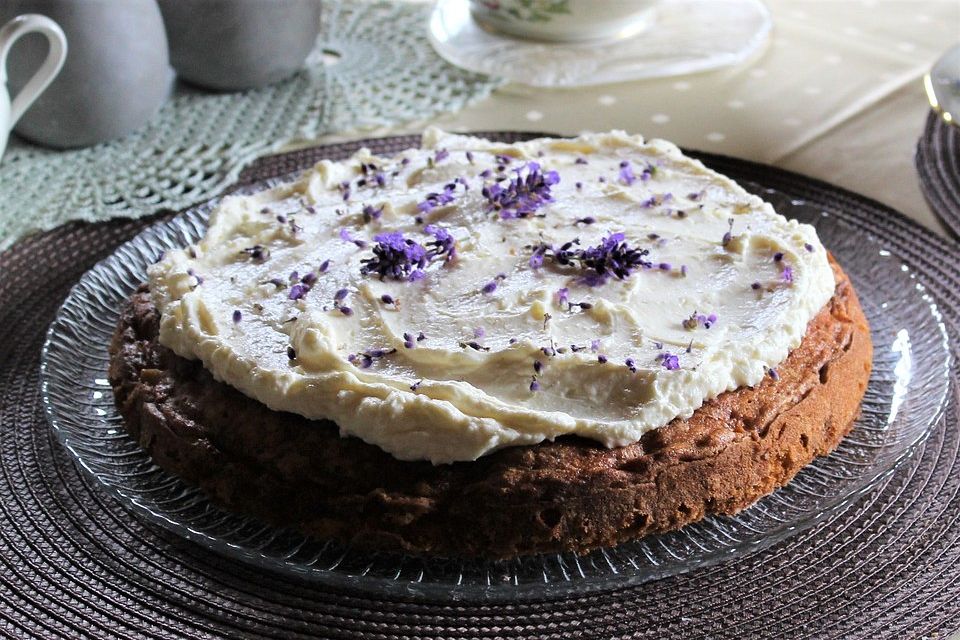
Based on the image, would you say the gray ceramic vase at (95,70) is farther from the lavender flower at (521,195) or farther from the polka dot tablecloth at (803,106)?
the lavender flower at (521,195)

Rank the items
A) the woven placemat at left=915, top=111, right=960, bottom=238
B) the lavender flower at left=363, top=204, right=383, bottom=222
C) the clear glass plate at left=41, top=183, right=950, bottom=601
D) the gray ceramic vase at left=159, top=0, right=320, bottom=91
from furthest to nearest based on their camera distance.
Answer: the gray ceramic vase at left=159, top=0, right=320, bottom=91 → the woven placemat at left=915, top=111, right=960, bottom=238 → the lavender flower at left=363, top=204, right=383, bottom=222 → the clear glass plate at left=41, top=183, right=950, bottom=601

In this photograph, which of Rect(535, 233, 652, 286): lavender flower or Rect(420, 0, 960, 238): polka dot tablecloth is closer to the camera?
Rect(535, 233, 652, 286): lavender flower

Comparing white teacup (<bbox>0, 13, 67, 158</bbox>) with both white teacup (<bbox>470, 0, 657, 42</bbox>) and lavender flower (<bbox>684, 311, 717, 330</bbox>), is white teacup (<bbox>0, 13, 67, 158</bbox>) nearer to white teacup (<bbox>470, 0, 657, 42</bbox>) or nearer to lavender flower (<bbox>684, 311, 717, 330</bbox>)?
white teacup (<bbox>470, 0, 657, 42</bbox>)

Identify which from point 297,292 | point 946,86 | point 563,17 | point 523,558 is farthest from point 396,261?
point 563,17

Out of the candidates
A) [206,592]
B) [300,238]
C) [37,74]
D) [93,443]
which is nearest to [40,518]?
[93,443]

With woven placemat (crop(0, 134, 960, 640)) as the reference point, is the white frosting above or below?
above

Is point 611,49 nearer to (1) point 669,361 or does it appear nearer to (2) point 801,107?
(2) point 801,107

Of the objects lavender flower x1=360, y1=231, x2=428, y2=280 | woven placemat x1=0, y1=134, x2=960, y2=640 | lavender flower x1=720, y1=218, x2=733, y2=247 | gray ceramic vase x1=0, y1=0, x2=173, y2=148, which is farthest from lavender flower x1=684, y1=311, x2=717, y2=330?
gray ceramic vase x1=0, y1=0, x2=173, y2=148
